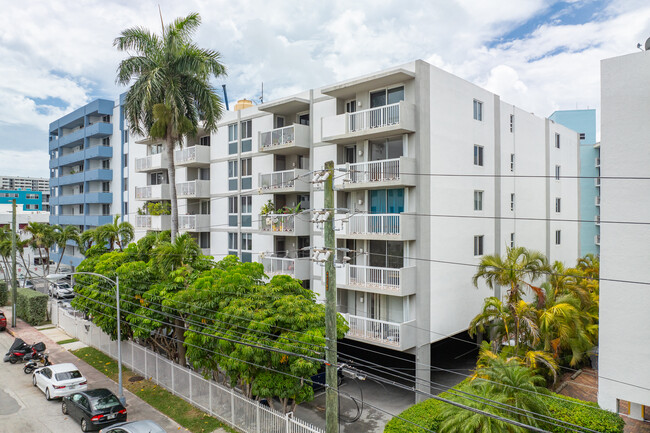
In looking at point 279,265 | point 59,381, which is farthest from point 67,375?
point 279,265

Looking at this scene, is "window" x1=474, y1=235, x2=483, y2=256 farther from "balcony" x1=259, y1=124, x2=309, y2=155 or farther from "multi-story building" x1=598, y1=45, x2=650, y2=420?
"multi-story building" x1=598, y1=45, x2=650, y2=420

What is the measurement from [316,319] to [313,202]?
371 inches

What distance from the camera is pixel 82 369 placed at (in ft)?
80.1

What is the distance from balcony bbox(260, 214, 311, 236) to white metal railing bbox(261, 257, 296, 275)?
1408mm

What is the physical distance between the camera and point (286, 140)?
23.8 metres

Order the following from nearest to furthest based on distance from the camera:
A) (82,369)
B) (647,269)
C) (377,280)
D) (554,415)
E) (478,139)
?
(647,269) → (554,415) → (377,280) → (478,139) → (82,369)

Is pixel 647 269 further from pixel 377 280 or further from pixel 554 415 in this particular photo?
pixel 377 280

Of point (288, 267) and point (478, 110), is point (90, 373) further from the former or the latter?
point (478, 110)

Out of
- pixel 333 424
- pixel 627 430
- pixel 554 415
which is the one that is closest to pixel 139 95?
pixel 333 424

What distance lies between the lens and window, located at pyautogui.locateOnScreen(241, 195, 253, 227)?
2769 centimetres

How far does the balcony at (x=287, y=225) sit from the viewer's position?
23.6 meters

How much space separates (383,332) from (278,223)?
8.32 meters

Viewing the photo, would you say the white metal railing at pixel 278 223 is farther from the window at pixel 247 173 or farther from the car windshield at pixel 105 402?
the car windshield at pixel 105 402

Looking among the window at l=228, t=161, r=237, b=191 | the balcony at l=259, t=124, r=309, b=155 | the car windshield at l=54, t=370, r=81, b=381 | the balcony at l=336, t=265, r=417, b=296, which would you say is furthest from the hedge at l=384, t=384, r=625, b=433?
the window at l=228, t=161, r=237, b=191
